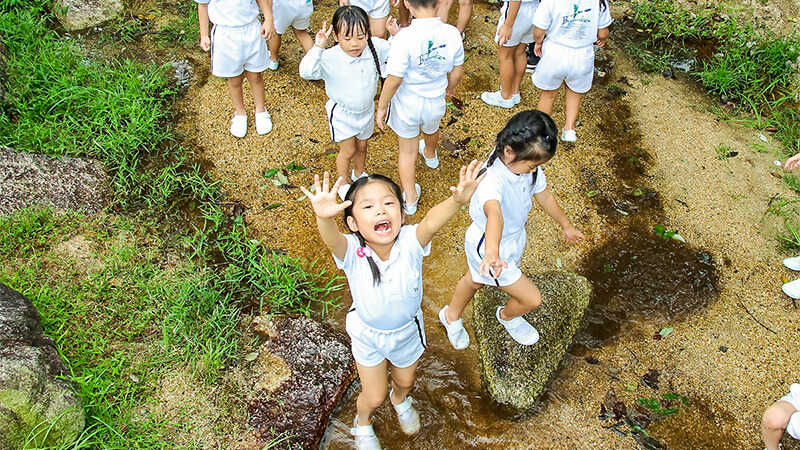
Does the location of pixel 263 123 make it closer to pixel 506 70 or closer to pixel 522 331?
pixel 506 70

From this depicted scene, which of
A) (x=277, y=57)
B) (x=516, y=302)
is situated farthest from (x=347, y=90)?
(x=277, y=57)

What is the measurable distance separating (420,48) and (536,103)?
2.05 meters

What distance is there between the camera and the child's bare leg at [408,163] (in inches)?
167

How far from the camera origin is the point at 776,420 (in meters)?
2.90

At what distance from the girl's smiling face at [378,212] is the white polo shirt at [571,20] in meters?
2.40

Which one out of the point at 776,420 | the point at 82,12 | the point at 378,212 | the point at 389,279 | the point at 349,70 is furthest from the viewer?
the point at 82,12

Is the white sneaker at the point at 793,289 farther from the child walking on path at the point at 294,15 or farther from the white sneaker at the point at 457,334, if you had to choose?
the child walking on path at the point at 294,15

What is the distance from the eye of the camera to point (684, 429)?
3404mm

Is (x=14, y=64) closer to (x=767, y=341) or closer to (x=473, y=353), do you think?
(x=473, y=353)

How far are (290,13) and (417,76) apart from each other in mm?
1647

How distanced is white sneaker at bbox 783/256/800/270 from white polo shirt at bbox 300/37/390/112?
311 cm

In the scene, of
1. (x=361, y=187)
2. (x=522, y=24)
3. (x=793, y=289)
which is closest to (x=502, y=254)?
(x=361, y=187)

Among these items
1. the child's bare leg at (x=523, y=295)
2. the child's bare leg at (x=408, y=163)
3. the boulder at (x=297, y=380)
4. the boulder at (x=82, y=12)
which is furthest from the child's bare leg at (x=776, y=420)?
the boulder at (x=82, y=12)

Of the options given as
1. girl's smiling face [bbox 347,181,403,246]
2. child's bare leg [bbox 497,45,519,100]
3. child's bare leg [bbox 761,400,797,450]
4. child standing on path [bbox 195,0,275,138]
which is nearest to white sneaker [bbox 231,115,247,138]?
child standing on path [bbox 195,0,275,138]
